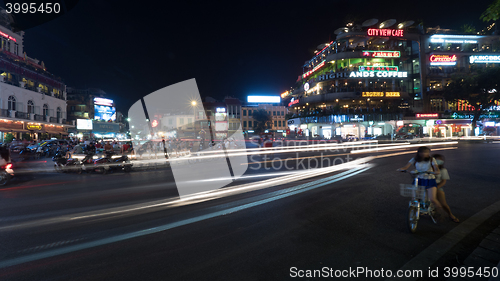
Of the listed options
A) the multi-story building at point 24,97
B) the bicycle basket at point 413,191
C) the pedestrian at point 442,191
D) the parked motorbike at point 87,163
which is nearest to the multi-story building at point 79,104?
the multi-story building at point 24,97

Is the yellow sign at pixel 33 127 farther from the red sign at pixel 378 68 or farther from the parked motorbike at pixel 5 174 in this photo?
the red sign at pixel 378 68

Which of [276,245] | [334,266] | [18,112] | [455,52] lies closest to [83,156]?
[276,245]

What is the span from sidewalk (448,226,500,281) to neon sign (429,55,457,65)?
2423 inches

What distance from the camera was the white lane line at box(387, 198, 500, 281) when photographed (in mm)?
3540

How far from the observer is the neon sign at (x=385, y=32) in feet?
160

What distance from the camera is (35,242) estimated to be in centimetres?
459

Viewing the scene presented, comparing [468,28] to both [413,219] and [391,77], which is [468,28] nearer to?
[391,77]

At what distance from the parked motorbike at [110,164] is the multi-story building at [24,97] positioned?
3461cm

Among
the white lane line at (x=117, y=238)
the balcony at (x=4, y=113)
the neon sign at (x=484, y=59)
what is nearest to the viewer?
the white lane line at (x=117, y=238)

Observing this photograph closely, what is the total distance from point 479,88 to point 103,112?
8226cm

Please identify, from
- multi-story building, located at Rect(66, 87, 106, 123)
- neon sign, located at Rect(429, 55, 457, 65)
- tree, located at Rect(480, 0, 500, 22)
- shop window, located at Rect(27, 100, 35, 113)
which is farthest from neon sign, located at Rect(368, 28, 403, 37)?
multi-story building, located at Rect(66, 87, 106, 123)

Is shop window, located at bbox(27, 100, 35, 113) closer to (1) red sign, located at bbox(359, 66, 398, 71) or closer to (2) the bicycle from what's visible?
(2) the bicycle

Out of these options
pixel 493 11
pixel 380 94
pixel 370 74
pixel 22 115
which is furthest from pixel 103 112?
pixel 493 11

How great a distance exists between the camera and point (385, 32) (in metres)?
49.7
